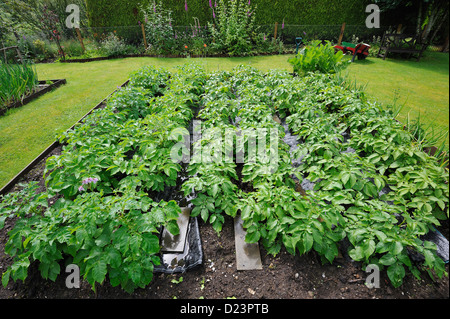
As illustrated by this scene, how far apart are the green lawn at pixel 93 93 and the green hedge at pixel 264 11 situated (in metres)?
3.31

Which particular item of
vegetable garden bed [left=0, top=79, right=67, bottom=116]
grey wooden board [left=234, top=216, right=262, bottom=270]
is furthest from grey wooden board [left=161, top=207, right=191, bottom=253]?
vegetable garden bed [left=0, top=79, right=67, bottom=116]

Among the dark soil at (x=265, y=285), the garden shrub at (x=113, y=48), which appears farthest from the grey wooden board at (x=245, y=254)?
the garden shrub at (x=113, y=48)

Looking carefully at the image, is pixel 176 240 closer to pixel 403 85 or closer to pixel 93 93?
pixel 93 93

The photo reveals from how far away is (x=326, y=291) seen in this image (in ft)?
5.98

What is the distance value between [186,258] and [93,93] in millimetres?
5433

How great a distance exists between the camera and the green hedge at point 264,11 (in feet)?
35.5

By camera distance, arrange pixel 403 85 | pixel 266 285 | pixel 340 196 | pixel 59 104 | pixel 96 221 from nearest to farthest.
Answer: pixel 96 221 < pixel 266 285 < pixel 340 196 < pixel 59 104 < pixel 403 85

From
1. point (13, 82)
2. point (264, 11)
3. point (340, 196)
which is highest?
point (264, 11)

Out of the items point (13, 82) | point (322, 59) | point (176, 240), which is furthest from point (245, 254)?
point (13, 82)

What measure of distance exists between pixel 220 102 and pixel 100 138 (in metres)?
1.81

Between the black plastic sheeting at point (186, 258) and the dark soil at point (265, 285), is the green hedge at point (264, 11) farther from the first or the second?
the dark soil at point (265, 285)

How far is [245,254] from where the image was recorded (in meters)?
2.12
